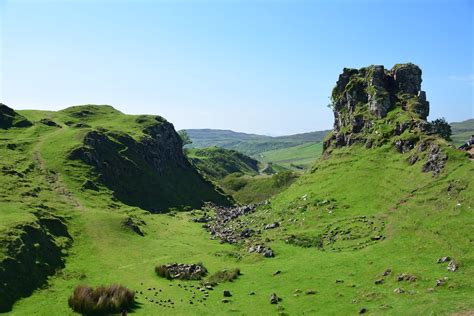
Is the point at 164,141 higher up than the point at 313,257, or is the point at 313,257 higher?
the point at 164,141

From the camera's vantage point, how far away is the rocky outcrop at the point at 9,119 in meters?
155

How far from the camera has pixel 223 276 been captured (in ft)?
212

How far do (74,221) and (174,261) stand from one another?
26700 millimetres

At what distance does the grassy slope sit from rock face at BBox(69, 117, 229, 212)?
17.9 meters

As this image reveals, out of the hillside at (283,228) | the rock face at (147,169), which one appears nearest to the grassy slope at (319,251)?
the hillside at (283,228)

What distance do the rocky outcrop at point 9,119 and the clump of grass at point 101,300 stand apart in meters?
120

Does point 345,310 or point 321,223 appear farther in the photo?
point 321,223

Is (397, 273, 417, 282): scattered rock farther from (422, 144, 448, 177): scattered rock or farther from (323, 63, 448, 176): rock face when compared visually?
(323, 63, 448, 176): rock face

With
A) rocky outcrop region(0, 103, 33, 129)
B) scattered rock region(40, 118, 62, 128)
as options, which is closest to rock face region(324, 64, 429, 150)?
scattered rock region(40, 118, 62, 128)

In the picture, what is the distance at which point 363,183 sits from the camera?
313 feet

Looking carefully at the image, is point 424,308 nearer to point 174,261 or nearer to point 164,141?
point 174,261

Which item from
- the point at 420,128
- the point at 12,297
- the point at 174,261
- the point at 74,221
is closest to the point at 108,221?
the point at 74,221

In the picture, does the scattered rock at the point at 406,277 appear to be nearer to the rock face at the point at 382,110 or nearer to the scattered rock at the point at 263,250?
the scattered rock at the point at 263,250

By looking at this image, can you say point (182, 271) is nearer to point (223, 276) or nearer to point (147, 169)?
point (223, 276)
